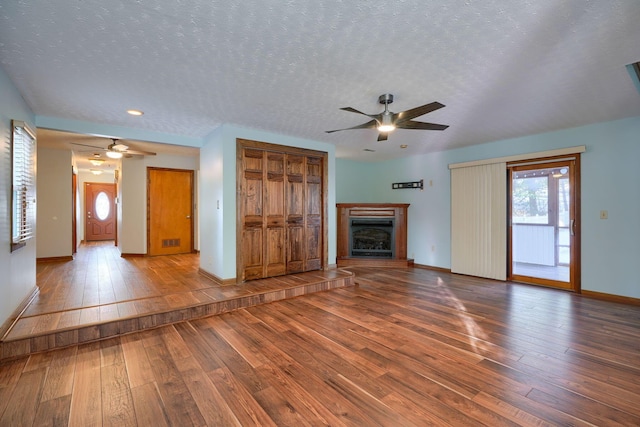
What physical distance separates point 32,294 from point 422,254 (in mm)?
6483

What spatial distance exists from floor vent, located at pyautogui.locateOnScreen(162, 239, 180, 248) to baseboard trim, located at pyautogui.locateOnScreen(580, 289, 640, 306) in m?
7.99

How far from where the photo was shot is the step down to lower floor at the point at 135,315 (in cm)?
263

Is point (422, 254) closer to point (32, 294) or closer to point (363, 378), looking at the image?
point (363, 378)

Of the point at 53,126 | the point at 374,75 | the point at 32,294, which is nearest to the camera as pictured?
the point at 374,75

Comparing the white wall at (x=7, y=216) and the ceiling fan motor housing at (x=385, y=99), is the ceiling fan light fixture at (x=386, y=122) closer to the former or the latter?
the ceiling fan motor housing at (x=385, y=99)

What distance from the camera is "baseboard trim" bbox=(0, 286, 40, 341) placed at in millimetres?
2579

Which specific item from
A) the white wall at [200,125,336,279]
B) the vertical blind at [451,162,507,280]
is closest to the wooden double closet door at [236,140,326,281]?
the white wall at [200,125,336,279]

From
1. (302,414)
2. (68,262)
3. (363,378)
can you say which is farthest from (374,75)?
(68,262)

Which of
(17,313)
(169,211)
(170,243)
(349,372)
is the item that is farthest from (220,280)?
(169,211)

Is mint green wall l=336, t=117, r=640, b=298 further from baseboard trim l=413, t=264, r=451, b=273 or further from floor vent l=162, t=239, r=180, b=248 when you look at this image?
floor vent l=162, t=239, r=180, b=248

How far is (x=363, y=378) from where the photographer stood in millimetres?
2213

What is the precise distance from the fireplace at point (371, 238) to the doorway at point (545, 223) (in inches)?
91.5

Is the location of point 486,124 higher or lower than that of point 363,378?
higher

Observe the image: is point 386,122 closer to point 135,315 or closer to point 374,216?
point 135,315
